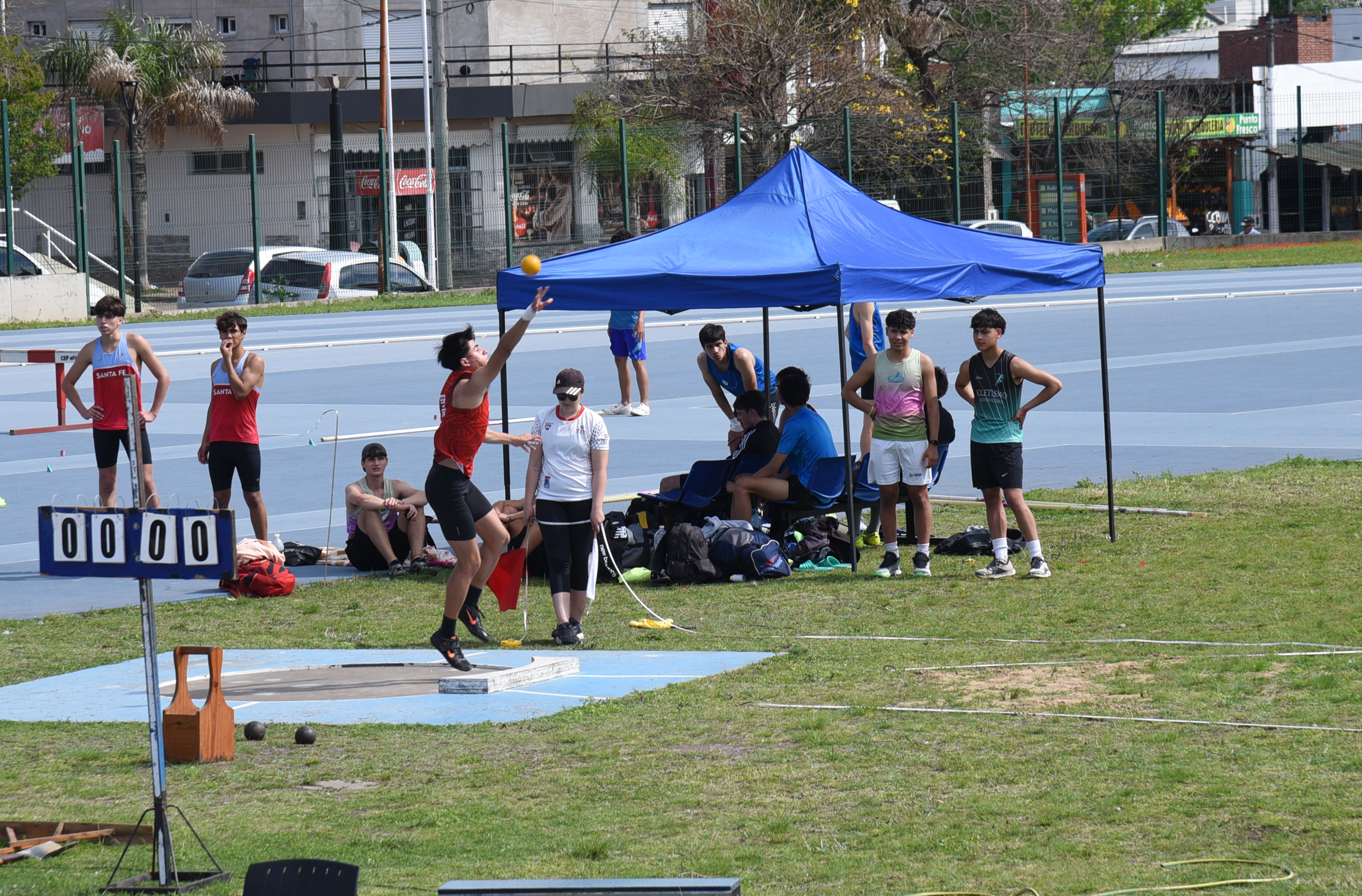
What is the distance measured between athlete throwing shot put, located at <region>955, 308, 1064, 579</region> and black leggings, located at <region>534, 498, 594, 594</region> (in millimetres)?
2659

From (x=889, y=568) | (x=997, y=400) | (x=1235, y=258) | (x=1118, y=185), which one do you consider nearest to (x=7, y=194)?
(x=889, y=568)

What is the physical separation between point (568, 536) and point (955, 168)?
28.8 metres

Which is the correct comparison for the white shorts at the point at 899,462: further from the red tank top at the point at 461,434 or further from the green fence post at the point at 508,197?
the green fence post at the point at 508,197

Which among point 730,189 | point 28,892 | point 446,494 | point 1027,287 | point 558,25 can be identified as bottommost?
point 28,892

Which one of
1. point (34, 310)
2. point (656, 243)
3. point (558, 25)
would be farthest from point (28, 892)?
point (558, 25)

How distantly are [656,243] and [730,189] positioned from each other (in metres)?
26.1

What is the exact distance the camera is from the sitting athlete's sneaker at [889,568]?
10.8m

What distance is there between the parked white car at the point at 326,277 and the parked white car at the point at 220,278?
0.32 m

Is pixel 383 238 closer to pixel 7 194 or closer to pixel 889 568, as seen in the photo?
pixel 7 194

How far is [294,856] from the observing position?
17.8ft

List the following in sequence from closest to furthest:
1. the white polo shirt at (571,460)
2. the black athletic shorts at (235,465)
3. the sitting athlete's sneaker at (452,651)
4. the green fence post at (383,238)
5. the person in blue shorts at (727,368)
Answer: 1. the sitting athlete's sneaker at (452,651)
2. the white polo shirt at (571,460)
3. the black athletic shorts at (235,465)
4. the person in blue shorts at (727,368)
5. the green fence post at (383,238)

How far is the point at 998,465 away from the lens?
1041cm

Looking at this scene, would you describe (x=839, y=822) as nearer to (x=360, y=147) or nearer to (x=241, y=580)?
(x=241, y=580)

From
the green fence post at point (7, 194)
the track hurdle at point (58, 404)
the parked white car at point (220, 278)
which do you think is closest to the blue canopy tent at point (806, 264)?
the track hurdle at point (58, 404)
